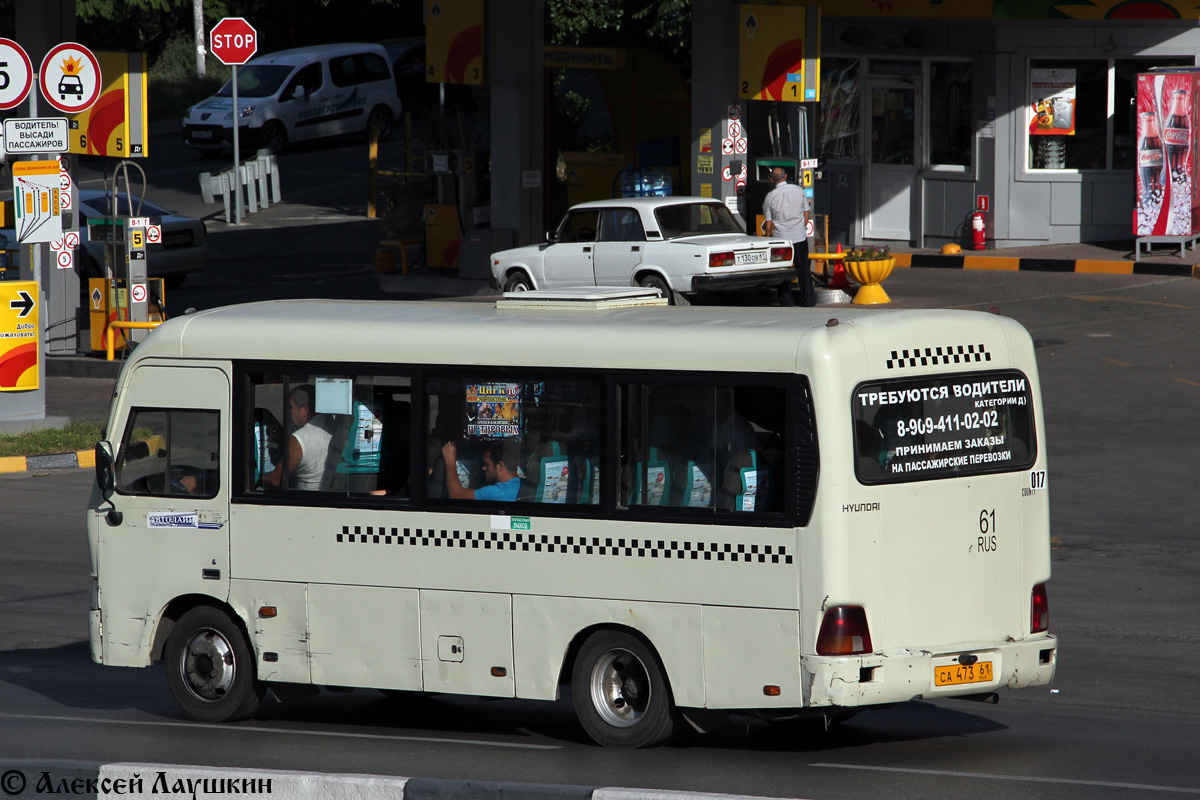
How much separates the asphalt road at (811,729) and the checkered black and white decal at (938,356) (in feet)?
2.23

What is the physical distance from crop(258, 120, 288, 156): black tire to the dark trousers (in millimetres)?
21810

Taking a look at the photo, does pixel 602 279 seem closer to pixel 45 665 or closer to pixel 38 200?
pixel 38 200

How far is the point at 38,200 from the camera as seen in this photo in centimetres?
1705

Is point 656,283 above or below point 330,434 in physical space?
above

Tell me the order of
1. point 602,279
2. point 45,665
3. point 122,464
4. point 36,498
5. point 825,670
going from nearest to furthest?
point 825,670 → point 122,464 → point 45,665 → point 36,498 → point 602,279

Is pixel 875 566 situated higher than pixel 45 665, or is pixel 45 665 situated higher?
pixel 875 566

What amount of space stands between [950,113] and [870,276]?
565 cm

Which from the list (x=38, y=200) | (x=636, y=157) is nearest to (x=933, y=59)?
(x=636, y=157)

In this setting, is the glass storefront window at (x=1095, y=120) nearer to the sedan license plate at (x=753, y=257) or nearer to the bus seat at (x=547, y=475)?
the sedan license plate at (x=753, y=257)

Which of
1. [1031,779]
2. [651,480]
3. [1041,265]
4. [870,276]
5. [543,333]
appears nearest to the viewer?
[1031,779]

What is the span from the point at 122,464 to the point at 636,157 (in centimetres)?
2371

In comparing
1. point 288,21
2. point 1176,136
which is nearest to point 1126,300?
point 1176,136

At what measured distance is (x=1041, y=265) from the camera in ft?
81.0

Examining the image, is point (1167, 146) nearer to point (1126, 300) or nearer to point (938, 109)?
point (1126, 300)
